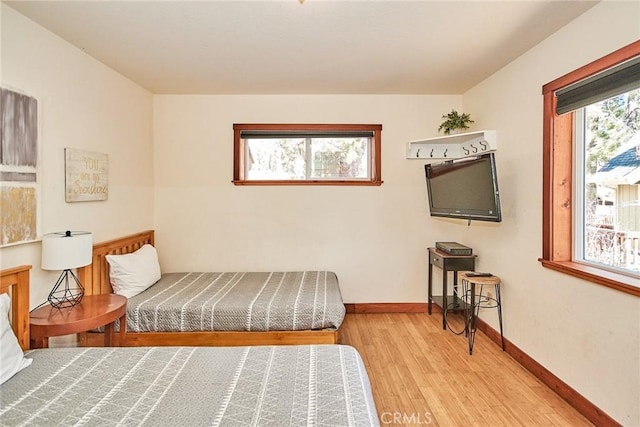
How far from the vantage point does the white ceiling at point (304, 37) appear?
6.76ft

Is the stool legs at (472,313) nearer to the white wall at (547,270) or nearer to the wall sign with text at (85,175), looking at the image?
the white wall at (547,270)

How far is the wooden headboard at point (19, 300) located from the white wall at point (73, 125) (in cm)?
13

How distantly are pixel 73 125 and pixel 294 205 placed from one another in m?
2.17

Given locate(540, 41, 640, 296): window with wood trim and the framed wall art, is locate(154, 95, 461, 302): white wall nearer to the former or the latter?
locate(540, 41, 640, 296): window with wood trim

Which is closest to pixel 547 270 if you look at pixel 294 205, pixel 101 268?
pixel 294 205

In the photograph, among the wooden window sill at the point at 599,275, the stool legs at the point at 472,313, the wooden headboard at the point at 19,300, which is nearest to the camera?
the wooden window sill at the point at 599,275

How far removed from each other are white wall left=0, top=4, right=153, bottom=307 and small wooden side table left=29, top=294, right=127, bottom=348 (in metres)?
0.24

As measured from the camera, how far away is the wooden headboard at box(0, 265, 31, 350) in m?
1.95

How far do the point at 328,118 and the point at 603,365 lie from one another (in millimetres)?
3191

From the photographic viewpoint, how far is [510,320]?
9.66 ft

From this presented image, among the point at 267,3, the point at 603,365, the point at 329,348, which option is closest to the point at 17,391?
the point at 329,348

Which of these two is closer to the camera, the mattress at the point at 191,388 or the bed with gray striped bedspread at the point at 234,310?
the mattress at the point at 191,388

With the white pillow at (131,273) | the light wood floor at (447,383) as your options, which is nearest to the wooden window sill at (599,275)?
the light wood floor at (447,383)

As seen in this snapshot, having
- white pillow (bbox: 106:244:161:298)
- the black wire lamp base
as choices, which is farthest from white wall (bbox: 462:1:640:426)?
the black wire lamp base
